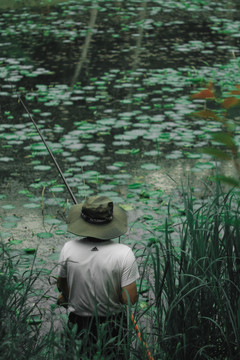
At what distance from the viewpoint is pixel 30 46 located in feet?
34.5

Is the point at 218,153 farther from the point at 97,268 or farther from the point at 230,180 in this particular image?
the point at 97,268

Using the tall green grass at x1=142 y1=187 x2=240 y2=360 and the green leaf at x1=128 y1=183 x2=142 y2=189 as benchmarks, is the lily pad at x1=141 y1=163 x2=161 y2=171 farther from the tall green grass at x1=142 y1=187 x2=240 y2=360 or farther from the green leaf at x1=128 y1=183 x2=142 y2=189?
the tall green grass at x1=142 y1=187 x2=240 y2=360

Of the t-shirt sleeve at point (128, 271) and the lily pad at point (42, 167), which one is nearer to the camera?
the t-shirt sleeve at point (128, 271)

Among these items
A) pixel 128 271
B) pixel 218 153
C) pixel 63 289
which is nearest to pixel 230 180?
pixel 218 153

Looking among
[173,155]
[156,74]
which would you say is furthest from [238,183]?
[156,74]

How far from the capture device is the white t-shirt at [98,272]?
8.62ft

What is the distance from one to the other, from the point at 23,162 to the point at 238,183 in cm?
444

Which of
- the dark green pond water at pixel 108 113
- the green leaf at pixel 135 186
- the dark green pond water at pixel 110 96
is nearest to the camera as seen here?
the dark green pond water at pixel 108 113

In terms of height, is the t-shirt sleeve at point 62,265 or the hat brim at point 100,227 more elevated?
the hat brim at point 100,227

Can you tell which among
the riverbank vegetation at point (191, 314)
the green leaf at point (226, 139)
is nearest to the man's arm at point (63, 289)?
the riverbank vegetation at point (191, 314)

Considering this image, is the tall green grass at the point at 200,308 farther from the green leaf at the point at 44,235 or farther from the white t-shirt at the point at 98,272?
the green leaf at the point at 44,235

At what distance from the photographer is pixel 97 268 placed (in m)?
2.62

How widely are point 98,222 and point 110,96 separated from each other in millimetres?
5199

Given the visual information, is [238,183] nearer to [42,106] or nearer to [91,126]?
[91,126]
